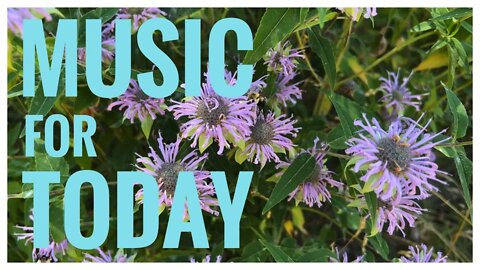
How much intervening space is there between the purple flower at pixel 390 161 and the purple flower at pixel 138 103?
0.88ft

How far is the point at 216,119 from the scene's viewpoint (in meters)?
0.74

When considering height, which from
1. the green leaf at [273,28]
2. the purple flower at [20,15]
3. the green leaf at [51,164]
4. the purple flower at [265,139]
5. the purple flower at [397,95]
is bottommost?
the green leaf at [51,164]

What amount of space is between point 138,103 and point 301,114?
39cm

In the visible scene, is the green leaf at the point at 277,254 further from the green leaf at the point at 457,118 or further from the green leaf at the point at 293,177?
the green leaf at the point at 457,118

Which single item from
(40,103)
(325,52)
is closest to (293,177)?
(325,52)

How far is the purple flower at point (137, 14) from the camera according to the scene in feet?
2.82

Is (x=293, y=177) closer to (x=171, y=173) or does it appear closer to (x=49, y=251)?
(x=171, y=173)

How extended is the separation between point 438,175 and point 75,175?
67cm

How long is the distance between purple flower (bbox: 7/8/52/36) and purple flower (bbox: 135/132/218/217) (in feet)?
0.69

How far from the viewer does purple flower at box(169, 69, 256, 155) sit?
737 mm

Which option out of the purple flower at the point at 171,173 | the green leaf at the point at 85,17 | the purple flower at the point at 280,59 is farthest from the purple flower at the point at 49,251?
the purple flower at the point at 280,59

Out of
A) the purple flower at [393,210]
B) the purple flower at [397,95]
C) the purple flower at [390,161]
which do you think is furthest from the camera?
the purple flower at [397,95]
